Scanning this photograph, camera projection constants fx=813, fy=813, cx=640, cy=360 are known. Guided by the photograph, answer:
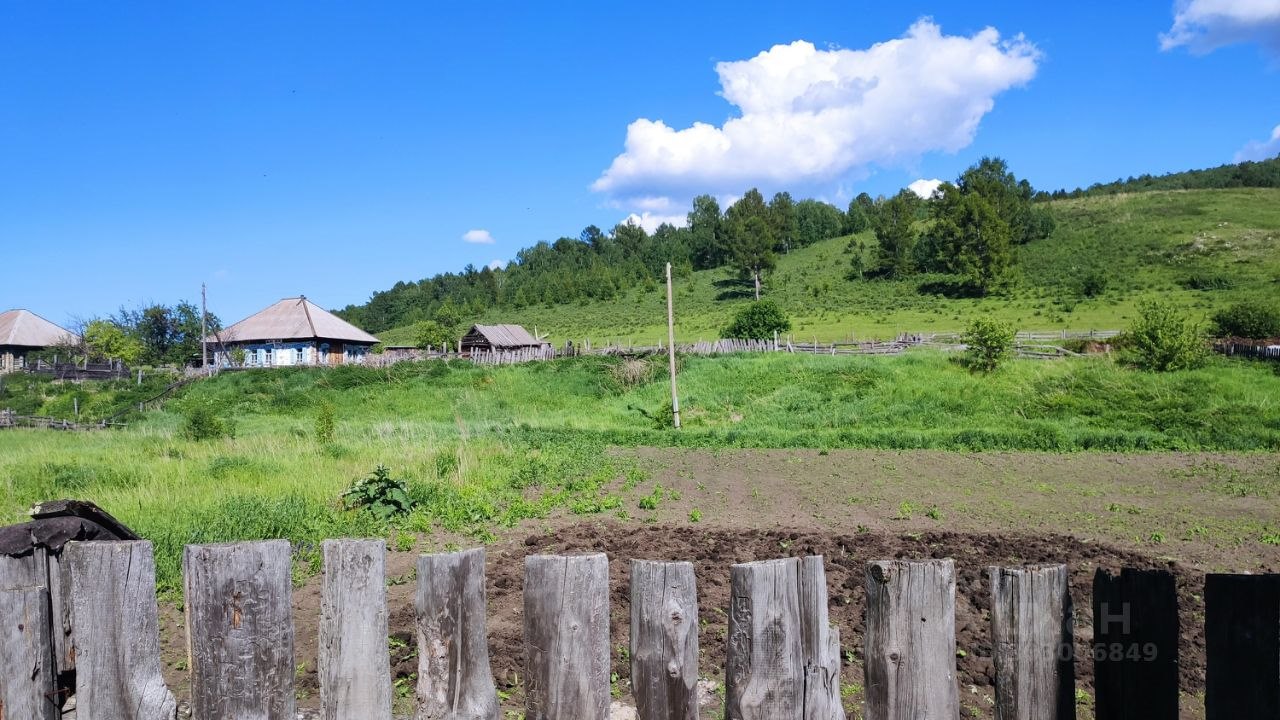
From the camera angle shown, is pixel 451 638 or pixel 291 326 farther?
pixel 291 326

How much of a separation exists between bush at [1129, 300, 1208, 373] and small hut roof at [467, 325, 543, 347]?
39.8m

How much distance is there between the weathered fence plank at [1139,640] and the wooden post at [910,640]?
11.8 inches

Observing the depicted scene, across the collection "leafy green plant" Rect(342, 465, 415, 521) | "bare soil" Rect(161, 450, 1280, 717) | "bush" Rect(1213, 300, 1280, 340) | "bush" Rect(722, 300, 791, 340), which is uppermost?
"bush" Rect(722, 300, 791, 340)

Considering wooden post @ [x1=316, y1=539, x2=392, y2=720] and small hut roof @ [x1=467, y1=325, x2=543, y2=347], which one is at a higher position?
small hut roof @ [x1=467, y1=325, x2=543, y2=347]

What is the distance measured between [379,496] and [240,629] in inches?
347

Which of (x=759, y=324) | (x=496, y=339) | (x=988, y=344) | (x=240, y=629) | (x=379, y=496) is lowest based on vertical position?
(x=379, y=496)

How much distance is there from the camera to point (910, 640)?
6.04 ft

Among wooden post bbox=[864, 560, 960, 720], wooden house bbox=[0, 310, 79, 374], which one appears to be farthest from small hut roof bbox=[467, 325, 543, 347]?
wooden post bbox=[864, 560, 960, 720]

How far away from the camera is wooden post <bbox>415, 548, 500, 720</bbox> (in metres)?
1.84

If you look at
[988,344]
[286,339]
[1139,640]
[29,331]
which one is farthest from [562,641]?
[29,331]

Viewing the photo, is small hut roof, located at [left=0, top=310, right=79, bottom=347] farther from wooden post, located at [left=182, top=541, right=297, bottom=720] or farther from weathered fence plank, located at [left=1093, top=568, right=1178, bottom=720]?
weathered fence plank, located at [left=1093, top=568, right=1178, bottom=720]

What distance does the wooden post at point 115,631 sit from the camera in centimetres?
183

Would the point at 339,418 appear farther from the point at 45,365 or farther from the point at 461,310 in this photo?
the point at 461,310

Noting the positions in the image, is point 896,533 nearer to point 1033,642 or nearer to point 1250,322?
point 1033,642
